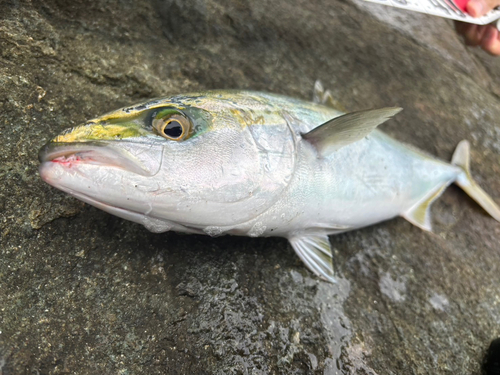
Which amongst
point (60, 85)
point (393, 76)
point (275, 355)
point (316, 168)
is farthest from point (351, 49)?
point (275, 355)

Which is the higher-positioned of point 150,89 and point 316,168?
point 316,168

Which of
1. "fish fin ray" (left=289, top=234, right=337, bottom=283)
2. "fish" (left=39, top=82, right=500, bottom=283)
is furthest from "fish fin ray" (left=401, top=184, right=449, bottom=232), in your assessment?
"fish fin ray" (left=289, top=234, right=337, bottom=283)

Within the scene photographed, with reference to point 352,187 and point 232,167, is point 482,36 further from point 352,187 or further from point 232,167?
point 232,167

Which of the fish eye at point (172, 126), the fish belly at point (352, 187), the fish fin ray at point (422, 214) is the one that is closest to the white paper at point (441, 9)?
the fish belly at point (352, 187)

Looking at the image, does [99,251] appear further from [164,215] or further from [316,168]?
[316,168]

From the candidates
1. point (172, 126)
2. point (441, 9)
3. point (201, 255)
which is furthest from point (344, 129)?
point (441, 9)

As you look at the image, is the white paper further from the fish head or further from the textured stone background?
the fish head

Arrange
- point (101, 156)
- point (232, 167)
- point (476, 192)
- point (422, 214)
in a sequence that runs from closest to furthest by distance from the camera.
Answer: point (101, 156)
point (232, 167)
point (422, 214)
point (476, 192)
